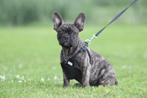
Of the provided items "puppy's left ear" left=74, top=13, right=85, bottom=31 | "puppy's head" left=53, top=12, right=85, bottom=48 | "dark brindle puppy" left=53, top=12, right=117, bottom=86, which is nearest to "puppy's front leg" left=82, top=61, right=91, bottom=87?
"dark brindle puppy" left=53, top=12, right=117, bottom=86

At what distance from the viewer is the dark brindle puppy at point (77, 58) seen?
1097cm

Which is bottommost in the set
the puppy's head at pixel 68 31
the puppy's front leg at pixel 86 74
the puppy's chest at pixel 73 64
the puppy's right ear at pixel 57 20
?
the puppy's front leg at pixel 86 74

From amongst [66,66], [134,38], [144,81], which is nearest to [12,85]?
[66,66]

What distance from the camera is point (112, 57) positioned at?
2427cm

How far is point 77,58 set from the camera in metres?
11.4

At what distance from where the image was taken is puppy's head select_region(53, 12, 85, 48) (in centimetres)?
1085

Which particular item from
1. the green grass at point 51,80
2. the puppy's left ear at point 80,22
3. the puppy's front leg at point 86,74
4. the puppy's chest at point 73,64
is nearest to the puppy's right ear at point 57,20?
the puppy's left ear at point 80,22

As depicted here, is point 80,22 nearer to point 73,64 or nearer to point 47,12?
point 73,64

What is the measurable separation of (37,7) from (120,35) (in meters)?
11.8

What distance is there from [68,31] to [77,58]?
689 mm

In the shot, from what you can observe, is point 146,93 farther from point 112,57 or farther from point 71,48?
point 112,57

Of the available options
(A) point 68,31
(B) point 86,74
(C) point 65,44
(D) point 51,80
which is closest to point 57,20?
(A) point 68,31

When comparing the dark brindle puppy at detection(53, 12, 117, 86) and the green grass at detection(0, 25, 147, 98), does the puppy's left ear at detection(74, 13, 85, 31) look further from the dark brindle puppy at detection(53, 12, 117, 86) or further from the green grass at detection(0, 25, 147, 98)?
the green grass at detection(0, 25, 147, 98)

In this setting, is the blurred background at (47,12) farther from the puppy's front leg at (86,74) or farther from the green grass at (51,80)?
the puppy's front leg at (86,74)
